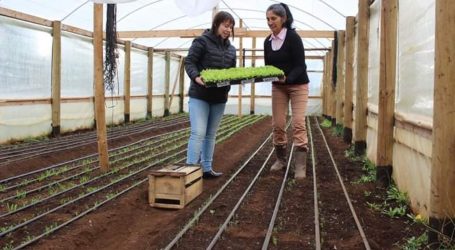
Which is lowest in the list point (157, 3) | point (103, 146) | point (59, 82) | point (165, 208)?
point (165, 208)

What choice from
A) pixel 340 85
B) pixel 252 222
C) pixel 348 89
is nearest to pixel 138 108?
pixel 340 85

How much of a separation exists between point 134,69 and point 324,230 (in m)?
A: 10.6

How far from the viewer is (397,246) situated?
2598 millimetres

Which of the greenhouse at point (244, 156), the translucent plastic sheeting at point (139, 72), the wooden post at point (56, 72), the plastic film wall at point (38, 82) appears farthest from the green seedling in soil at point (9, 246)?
the translucent plastic sheeting at point (139, 72)

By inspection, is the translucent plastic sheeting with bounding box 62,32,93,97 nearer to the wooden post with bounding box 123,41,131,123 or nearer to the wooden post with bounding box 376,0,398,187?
the wooden post with bounding box 123,41,131,123

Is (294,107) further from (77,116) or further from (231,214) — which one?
(77,116)

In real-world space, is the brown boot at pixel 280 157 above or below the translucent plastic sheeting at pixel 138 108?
below

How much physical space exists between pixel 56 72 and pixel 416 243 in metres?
7.27

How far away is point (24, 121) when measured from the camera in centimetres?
765

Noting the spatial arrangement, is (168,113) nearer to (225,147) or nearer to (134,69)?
(134,69)

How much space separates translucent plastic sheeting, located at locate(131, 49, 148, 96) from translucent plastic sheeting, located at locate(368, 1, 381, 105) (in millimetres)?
7955

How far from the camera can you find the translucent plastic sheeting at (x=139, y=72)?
500 inches

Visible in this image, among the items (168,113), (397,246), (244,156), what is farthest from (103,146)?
(168,113)

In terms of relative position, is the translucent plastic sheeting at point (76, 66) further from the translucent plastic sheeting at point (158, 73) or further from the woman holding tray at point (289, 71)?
the woman holding tray at point (289, 71)
